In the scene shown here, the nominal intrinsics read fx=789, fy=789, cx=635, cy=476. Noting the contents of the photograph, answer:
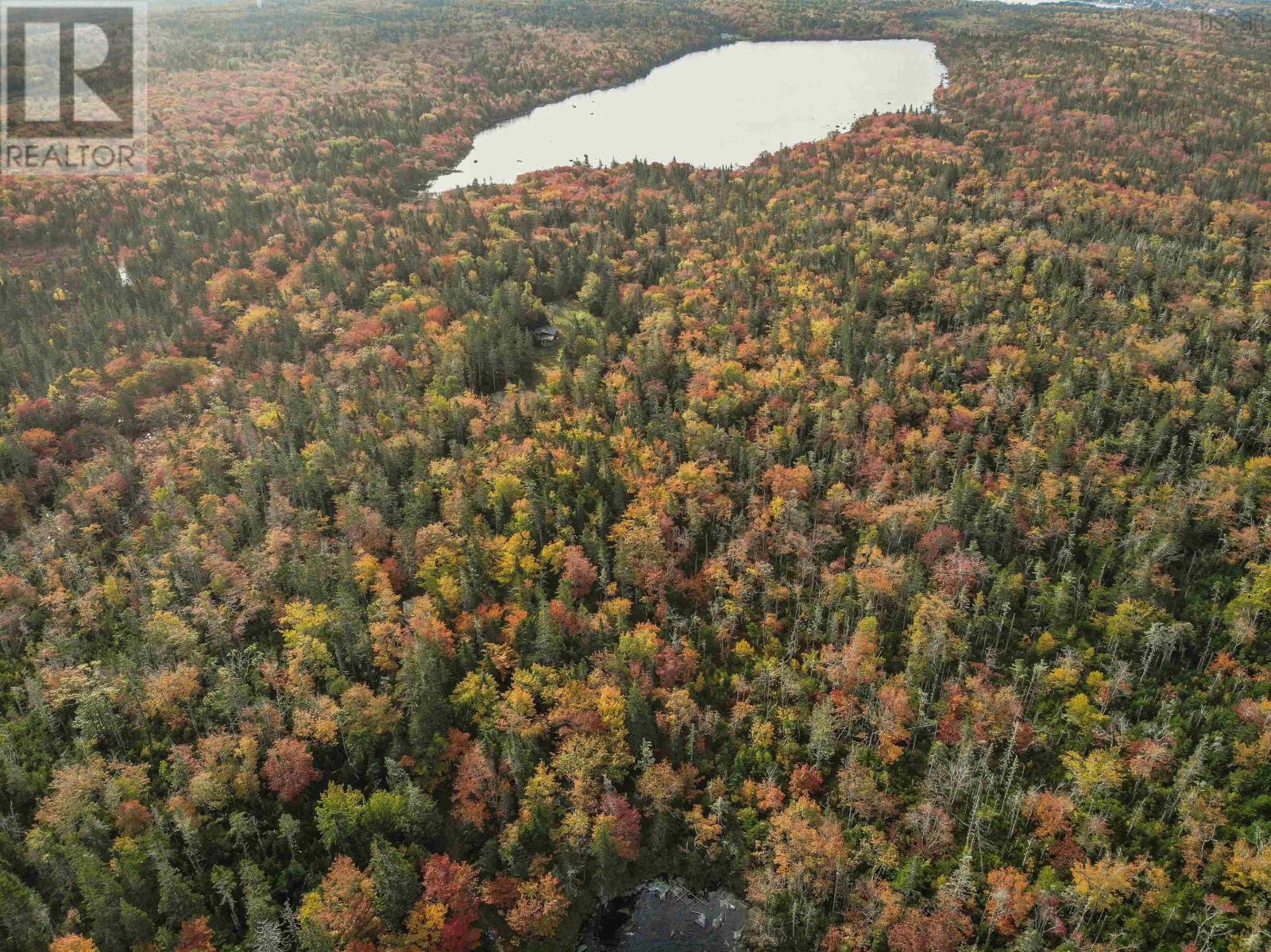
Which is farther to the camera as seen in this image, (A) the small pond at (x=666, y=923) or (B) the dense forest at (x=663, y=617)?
(A) the small pond at (x=666, y=923)

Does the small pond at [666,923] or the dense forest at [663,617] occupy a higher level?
the dense forest at [663,617]

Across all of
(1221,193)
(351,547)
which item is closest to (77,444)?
(351,547)

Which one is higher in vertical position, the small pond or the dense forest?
the dense forest

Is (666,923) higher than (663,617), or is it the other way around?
(663,617)

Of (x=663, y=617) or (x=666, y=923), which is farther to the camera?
(x=663, y=617)
